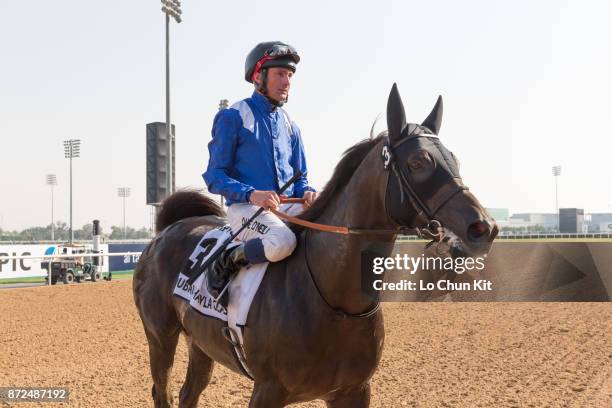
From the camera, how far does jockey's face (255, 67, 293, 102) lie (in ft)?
12.1

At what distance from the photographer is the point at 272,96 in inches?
148

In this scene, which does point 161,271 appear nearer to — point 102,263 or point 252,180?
point 252,180

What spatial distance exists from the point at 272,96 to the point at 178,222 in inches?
70.5

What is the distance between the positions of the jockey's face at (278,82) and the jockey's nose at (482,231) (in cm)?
178

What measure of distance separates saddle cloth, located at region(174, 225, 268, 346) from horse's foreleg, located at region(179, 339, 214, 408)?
0.70 meters

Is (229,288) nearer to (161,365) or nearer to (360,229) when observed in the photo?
(360,229)

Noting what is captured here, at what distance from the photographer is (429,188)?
256 cm

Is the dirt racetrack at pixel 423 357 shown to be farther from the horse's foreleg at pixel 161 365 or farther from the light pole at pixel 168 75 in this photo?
the light pole at pixel 168 75

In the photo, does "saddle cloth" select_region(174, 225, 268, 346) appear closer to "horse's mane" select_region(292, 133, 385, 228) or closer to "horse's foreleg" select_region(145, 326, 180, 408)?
"horse's mane" select_region(292, 133, 385, 228)

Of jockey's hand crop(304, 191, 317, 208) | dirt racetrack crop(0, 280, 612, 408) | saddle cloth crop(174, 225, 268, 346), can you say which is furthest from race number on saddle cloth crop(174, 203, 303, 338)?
dirt racetrack crop(0, 280, 612, 408)

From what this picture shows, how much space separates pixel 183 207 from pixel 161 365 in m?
1.44

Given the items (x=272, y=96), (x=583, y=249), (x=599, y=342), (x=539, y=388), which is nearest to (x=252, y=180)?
(x=272, y=96)

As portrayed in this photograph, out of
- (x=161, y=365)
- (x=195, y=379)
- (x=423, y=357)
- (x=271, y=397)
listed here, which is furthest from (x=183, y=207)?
(x=423, y=357)

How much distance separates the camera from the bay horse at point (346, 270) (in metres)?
2.60
